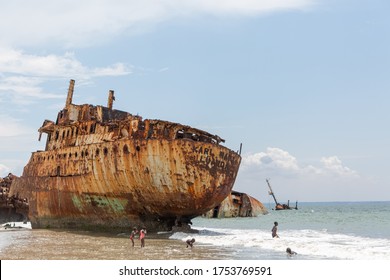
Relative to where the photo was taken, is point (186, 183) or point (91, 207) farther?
point (91, 207)

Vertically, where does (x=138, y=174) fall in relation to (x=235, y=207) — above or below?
above

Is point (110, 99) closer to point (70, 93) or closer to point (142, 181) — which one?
point (70, 93)

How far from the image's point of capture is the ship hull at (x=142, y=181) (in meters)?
15.9

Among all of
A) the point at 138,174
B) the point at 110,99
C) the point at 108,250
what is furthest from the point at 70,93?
the point at 108,250

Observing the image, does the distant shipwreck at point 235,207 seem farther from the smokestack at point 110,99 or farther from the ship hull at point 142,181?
the ship hull at point 142,181

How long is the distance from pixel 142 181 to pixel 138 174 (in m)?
0.29

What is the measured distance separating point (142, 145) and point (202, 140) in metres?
2.66

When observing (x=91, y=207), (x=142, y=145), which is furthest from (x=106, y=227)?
(x=142, y=145)

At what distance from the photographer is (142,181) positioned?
16.2 meters

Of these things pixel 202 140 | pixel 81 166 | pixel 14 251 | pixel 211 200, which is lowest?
pixel 14 251

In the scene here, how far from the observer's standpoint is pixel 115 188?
1698cm

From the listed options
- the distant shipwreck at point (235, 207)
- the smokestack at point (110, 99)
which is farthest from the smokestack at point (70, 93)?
the distant shipwreck at point (235, 207)
